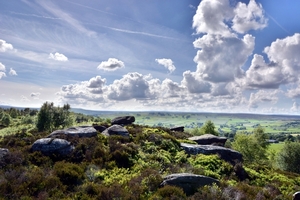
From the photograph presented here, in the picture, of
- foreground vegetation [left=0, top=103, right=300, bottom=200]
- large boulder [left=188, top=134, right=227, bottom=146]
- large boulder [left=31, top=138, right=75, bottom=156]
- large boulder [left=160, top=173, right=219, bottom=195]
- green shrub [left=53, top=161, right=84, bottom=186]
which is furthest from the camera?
large boulder [left=188, top=134, right=227, bottom=146]

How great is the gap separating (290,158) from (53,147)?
2541 inches

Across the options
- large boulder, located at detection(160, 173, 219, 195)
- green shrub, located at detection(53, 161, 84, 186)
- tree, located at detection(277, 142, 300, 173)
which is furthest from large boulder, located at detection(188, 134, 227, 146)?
tree, located at detection(277, 142, 300, 173)

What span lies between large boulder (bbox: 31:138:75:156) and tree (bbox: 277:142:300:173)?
6259cm

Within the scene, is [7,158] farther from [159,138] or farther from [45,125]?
[45,125]

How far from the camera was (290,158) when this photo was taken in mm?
61594

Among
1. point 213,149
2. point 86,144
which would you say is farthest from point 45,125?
point 213,149

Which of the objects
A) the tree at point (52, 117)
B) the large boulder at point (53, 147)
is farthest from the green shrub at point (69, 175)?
the tree at point (52, 117)

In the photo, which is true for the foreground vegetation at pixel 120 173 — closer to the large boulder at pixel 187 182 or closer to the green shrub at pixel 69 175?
the green shrub at pixel 69 175

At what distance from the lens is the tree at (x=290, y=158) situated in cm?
6109

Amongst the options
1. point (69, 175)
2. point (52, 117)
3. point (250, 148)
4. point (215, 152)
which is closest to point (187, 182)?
point (69, 175)

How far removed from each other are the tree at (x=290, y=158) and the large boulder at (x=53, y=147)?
6259 cm

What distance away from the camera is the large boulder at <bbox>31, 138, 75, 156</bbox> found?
58.5 ft

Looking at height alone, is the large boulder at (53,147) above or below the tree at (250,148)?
above

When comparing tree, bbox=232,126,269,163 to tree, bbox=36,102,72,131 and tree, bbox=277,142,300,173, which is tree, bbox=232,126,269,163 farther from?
tree, bbox=36,102,72,131
